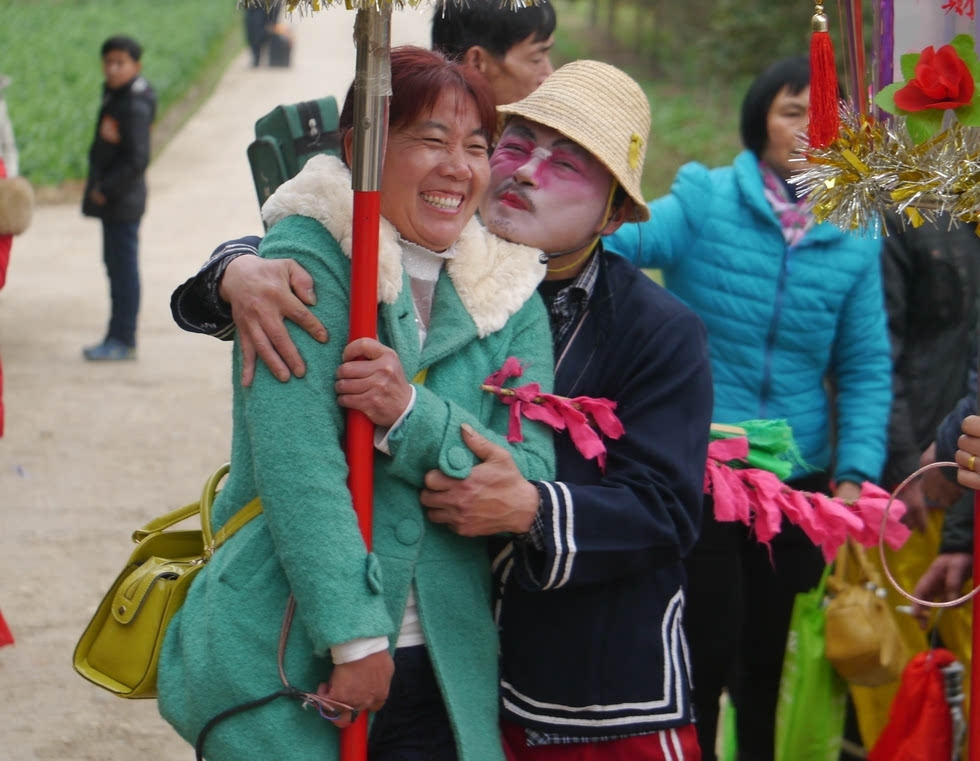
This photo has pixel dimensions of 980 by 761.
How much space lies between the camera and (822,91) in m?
2.63

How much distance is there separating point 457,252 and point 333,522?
0.58 meters

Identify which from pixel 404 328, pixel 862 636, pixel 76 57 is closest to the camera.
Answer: pixel 404 328

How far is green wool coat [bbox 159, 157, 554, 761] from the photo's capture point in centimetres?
225

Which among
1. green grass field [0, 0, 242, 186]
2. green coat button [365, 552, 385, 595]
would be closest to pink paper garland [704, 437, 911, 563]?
green coat button [365, 552, 385, 595]

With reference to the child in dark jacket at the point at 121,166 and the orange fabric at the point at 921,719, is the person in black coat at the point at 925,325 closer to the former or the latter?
the orange fabric at the point at 921,719

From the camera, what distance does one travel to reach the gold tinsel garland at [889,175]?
8.08ft

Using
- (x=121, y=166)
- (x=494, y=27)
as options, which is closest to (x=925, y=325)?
(x=494, y=27)

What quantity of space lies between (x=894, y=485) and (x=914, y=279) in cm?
67

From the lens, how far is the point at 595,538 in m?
2.48

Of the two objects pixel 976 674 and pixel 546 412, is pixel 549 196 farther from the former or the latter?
pixel 976 674

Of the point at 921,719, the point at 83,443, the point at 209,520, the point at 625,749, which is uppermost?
the point at 209,520

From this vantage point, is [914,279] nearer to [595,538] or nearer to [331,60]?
[595,538]

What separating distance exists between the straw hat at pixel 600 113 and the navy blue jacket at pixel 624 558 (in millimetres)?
277

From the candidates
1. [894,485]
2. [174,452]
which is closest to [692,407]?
[894,485]
